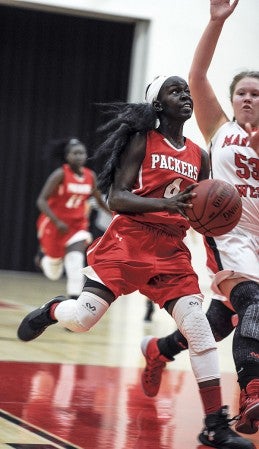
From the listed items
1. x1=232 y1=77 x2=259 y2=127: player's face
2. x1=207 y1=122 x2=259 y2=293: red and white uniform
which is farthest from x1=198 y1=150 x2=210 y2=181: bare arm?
x1=232 y1=77 x2=259 y2=127: player's face

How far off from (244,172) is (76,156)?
16.7 feet

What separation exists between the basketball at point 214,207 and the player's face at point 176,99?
0.48 m

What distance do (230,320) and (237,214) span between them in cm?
111

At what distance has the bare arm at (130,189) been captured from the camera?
4.44 m

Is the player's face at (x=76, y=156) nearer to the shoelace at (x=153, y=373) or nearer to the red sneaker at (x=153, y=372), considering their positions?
the red sneaker at (x=153, y=372)

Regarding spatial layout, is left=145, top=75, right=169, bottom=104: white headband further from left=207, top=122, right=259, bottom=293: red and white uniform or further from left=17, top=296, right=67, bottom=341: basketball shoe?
left=17, top=296, right=67, bottom=341: basketball shoe

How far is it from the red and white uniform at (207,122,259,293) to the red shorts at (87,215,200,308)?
0.28 meters

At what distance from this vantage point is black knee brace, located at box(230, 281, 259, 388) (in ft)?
15.1

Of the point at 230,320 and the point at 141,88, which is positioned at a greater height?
the point at 141,88

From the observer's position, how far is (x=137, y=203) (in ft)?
14.8

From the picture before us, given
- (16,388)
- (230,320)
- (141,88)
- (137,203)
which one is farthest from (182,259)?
(141,88)

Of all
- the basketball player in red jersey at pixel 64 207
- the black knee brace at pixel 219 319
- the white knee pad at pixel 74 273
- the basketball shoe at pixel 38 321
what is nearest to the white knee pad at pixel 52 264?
the basketball player in red jersey at pixel 64 207

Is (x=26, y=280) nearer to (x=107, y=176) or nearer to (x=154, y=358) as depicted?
(x=154, y=358)

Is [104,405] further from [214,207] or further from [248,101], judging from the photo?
[248,101]
